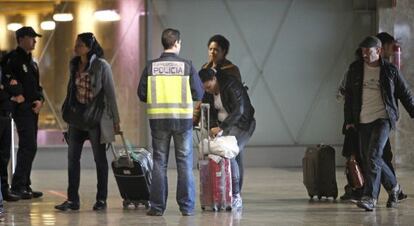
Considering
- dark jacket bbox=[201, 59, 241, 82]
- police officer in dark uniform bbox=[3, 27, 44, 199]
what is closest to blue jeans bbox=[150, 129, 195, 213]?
dark jacket bbox=[201, 59, 241, 82]

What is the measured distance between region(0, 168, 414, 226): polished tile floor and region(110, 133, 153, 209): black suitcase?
0.15 m

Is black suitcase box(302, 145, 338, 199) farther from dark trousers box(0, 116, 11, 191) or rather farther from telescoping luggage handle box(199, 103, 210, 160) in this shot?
dark trousers box(0, 116, 11, 191)

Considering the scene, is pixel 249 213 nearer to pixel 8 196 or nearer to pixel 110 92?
pixel 110 92

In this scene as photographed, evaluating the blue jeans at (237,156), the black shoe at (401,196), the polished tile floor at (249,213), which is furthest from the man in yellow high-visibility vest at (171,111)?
the black shoe at (401,196)

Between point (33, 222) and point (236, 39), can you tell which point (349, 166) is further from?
point (236, 39)

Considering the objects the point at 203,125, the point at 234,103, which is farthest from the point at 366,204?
the point at 203,125

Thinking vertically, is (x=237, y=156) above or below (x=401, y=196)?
above

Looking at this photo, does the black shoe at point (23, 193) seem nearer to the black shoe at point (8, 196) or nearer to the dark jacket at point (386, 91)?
the black shoe at point (8, 196)

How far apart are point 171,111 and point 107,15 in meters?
7.45

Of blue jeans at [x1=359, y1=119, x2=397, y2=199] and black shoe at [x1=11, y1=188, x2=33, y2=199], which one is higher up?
blue jeans at [x1=359, y1=119, x2=397, y2=199]

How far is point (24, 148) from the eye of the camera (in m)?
11.7

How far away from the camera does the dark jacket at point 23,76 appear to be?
37.8 feet

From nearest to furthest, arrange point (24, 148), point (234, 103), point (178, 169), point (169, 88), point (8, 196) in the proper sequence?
point (169, 88) < point (178, 169) < point (234, 103) < point (8, 196) < point (24, 148)

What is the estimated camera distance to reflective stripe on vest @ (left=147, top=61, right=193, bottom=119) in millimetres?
9844
